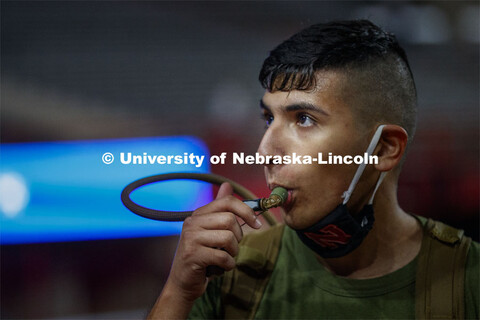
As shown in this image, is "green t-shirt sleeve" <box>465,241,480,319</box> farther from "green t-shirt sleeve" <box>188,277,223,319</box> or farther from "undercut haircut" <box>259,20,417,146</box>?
"green t-shirt sleeve" <box>188,277,223,319</box>

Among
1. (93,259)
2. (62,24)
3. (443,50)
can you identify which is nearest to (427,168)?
(443,50)

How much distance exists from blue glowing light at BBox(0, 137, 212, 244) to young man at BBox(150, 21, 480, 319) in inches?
14.9

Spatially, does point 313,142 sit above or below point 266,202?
above

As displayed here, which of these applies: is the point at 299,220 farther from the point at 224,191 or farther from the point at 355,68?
the point at 355,68

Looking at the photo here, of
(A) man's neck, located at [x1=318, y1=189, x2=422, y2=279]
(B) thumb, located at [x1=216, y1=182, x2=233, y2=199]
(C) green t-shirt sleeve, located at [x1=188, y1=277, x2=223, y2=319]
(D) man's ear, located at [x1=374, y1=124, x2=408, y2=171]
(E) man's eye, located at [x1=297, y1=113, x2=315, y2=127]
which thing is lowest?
(C) green t-shirt sleeve, located at [x1=188, y1=277, x2=223, y2=319]

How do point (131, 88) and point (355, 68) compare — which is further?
point (131, 88)

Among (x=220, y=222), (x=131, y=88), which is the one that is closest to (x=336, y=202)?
(x=220, y=222)

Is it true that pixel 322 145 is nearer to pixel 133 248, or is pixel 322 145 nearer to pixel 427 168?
pixel 133 248

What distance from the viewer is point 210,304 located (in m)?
1.18

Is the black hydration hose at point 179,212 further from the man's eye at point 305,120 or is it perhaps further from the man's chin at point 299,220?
the man's eye at point 305,120

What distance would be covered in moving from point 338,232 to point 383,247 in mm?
155

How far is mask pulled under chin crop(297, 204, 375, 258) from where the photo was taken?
1.07 meters

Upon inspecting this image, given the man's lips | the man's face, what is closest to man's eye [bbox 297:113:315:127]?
the man's face

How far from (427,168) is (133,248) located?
1379mm
